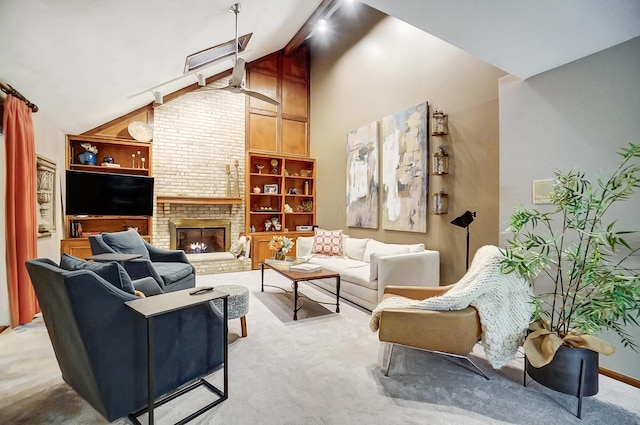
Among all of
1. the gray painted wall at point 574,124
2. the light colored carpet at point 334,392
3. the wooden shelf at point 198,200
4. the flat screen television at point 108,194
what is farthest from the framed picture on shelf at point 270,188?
the gray painted wall at point 574,124

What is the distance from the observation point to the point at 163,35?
340 centimetres

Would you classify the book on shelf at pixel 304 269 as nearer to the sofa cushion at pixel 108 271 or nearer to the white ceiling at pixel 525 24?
the sofa cushion at pixel 108 271

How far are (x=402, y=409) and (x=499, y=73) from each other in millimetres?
3399

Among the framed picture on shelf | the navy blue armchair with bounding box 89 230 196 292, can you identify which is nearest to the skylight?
the framed picture on shelf

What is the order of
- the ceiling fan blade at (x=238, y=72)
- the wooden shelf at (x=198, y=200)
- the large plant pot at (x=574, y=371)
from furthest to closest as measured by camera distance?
1. the wooden shelf at (x=198, y=200)
2. the ceiling fan blade at (x=238, y=72)
3. the large plant pot at (x=574, y=371)

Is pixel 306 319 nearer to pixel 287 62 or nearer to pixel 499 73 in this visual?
pixel 499 73

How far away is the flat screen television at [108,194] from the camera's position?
4719mm

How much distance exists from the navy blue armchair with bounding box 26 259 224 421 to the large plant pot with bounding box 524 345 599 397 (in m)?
2.32

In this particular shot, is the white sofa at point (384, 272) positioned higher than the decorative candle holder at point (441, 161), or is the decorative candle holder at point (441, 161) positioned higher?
the decorative candle holder at point (441, 161)

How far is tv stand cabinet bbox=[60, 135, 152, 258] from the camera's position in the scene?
4.75 metres

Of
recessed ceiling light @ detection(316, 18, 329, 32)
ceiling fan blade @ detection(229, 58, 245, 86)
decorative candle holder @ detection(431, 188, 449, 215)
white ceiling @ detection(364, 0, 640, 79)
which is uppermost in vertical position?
recessed ceiling light @ detection(316, 18, 329, 32)

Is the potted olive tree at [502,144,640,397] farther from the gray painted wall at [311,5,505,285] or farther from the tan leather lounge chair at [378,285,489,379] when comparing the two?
the gray painted wall at [311,5,505,285]

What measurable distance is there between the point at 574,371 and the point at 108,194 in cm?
611

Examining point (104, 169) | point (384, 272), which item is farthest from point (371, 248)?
point (104, 169)
